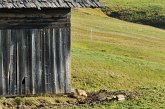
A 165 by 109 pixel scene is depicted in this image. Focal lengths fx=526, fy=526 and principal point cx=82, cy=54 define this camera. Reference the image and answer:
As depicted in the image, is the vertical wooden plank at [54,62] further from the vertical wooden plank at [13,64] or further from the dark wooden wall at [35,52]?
the vertical wooden plank at [13,64]

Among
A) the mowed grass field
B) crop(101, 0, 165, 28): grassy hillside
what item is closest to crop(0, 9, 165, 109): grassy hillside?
the mowed grass field

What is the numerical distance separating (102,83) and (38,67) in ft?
24.9

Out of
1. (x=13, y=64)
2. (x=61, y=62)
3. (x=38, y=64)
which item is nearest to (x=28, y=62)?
(x=38, y=64)

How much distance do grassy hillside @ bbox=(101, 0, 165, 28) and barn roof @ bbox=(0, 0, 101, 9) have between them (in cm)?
4930

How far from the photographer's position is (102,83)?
28547 mm

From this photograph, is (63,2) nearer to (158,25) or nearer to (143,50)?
(143,50)

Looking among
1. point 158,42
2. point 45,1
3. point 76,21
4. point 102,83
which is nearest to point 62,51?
point 45,1

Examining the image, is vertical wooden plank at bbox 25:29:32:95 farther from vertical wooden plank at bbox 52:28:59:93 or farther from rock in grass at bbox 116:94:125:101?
rock in grass at bbox 116:94:125:101

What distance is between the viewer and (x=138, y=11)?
78250 millimetres

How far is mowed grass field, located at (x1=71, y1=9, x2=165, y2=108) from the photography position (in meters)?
27.8

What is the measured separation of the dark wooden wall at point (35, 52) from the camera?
21125mm

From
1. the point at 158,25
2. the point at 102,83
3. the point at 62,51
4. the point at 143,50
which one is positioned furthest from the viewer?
the point at 158,25

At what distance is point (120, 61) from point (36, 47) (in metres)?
13.8

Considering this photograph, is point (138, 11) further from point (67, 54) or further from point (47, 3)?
point (47, 3)
